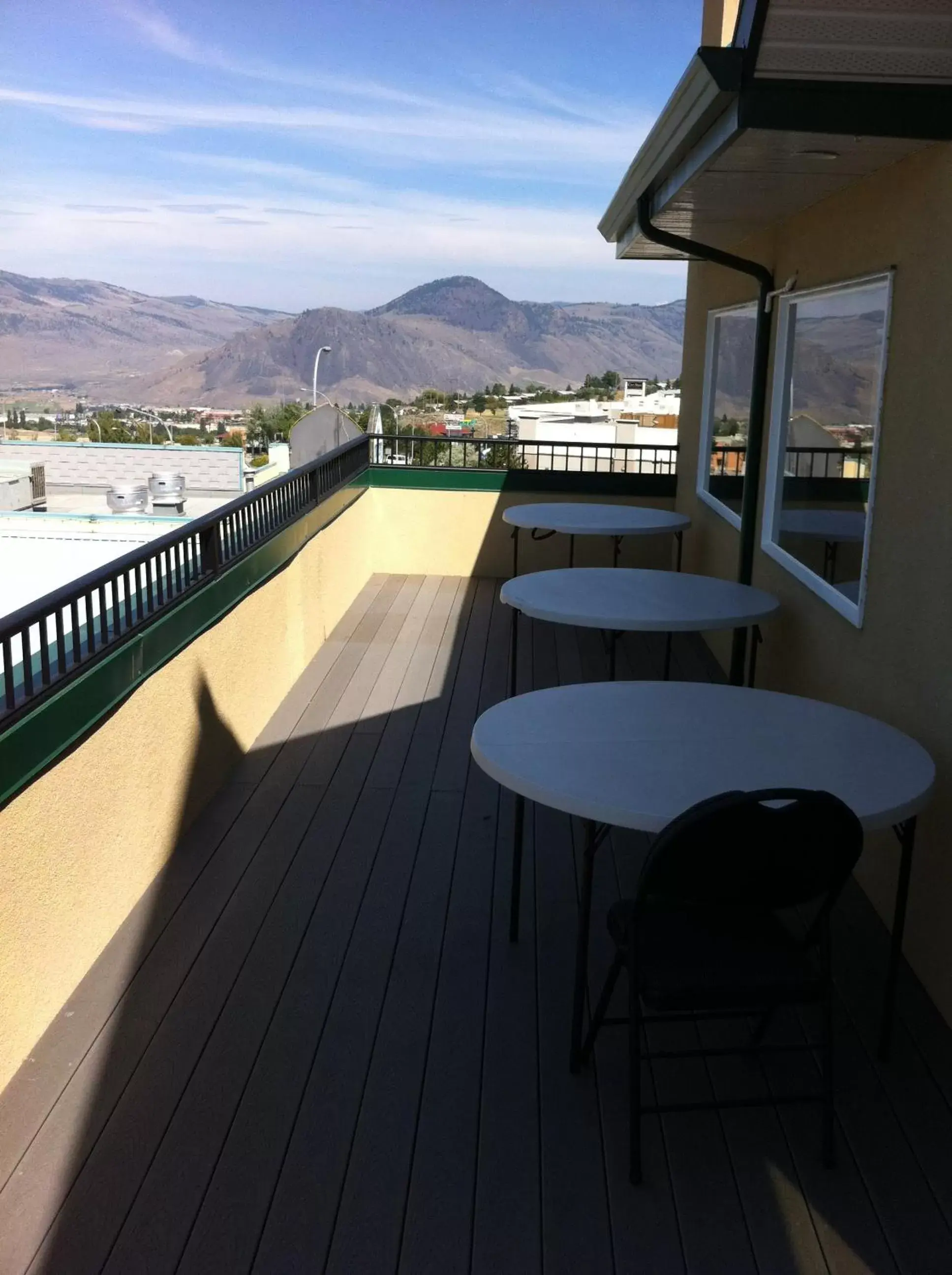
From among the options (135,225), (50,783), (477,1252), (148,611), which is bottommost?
(477,1252)

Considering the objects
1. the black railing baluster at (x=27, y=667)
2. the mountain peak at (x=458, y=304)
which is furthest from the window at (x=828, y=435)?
the mountain peak at (x=458, y=304)

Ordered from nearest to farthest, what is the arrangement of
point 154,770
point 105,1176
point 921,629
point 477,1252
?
point 477,1252 < point 105,1176 < point 921,629 < point 154,770

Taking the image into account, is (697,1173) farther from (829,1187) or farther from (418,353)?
(418,353)

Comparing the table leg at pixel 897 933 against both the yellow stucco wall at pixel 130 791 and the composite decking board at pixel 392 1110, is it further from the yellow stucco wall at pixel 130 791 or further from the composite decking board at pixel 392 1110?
the yellow stucco wall at pixel 130 791

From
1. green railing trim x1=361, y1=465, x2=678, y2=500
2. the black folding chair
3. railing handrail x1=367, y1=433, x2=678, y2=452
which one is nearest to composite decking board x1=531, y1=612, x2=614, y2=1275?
the black folding chair

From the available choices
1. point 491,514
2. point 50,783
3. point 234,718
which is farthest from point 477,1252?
point 491,514

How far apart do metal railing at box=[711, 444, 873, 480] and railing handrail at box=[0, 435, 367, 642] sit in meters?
2.07

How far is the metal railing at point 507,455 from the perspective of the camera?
780 cm

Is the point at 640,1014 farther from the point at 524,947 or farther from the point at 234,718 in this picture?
the point at 234,718

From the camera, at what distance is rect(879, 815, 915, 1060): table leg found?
7.11 ft

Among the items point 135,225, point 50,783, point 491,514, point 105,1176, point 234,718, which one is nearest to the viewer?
point 105,1176

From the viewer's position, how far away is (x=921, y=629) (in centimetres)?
268

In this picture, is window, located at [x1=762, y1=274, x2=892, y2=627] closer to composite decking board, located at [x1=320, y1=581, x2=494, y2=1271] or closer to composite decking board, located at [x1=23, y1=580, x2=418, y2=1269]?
composite decking board, located at [x1=320, y1=581, x2=494, y2=1271]

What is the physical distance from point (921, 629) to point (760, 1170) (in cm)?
136
